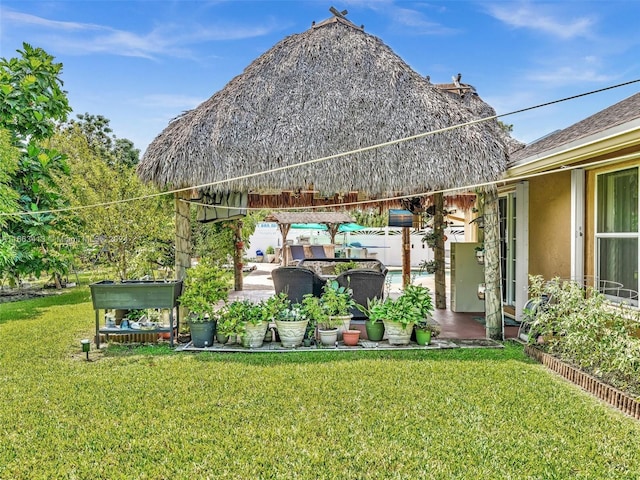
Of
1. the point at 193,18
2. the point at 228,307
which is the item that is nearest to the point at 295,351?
the point at 228,307

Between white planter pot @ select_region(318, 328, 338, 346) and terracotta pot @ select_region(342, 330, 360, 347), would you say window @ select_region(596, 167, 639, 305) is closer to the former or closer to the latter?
terracotta pot @ select_region(342, 330, 360, 347)

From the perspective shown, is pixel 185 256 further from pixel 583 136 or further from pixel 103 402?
pixel 583 136

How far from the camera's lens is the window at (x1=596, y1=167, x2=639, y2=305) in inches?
197

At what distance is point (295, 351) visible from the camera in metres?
6.22

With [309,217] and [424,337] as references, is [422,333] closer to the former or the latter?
[424,337]

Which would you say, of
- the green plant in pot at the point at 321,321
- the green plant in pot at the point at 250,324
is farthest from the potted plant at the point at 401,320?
the green plant in pot at the point at 250,324

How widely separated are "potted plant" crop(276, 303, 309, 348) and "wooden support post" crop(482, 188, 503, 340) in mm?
2813

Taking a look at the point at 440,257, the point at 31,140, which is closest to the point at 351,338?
the point at 440,257

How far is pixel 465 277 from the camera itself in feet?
30.0

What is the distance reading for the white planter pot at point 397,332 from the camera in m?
6.39

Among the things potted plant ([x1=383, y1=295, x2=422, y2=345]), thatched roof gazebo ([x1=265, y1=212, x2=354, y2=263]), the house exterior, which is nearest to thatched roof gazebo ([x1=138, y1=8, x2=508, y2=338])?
the house exterior

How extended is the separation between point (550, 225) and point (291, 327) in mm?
4118

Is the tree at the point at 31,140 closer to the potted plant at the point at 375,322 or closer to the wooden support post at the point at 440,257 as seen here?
the potted plant at the point at 375,322

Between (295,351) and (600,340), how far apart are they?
3.60 meters
